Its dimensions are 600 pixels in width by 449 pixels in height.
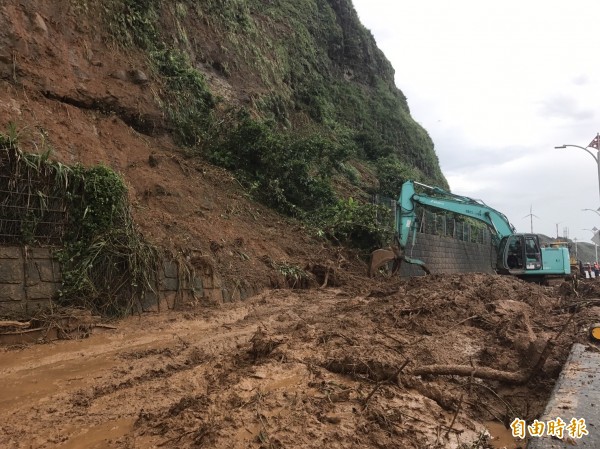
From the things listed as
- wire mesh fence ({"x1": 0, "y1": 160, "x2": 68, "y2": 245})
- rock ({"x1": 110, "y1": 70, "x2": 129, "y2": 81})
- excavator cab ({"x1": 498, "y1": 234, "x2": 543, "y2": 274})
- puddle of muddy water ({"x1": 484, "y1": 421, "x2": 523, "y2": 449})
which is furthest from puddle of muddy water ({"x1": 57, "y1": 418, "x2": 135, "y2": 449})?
excavator cab ({"x1": 498, "y1": 234, "x2": 543, "y2": 274})

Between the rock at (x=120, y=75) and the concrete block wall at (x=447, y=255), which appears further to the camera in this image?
the concrete block wall at (x=447, y=255)

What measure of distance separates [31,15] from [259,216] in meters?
7.29

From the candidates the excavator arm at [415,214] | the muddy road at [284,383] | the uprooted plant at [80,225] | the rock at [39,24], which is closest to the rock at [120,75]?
the rock at [39,24]

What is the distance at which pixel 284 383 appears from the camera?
4.37m

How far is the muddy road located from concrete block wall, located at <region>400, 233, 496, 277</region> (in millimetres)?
9327

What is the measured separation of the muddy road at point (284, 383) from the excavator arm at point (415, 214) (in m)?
6.16

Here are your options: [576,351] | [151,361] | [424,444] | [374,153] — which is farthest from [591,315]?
[374,153]

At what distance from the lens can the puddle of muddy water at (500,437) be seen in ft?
11.1

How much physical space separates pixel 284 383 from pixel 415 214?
35.5 ft

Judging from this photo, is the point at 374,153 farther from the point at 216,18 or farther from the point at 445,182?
the point at 445,182

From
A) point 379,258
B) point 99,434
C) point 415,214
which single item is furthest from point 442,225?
point 99,434

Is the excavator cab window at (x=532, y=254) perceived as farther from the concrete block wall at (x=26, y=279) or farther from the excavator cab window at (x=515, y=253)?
the concrete block wall at (x=26, y=279)

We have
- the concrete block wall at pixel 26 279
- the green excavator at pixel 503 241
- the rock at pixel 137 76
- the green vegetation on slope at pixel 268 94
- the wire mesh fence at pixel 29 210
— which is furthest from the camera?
the green excavator at pixel 503 241

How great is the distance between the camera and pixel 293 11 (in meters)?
26.4
